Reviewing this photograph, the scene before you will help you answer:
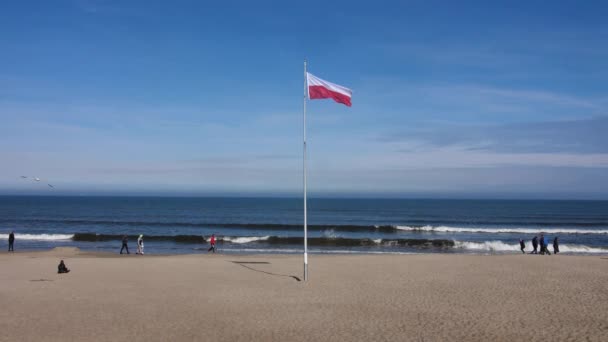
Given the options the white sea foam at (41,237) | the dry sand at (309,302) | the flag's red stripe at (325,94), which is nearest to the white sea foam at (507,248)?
the dry sand at (309,302)

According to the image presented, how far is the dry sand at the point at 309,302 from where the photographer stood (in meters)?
11.0

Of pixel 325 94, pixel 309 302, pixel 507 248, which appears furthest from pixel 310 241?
pixel 309 302

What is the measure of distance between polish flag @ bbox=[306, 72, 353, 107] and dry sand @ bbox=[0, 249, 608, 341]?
19.8ft

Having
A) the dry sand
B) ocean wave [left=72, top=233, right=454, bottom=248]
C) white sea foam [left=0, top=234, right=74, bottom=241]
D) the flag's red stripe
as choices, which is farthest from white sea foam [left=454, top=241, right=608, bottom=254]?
white sea foam [left=0, top=234, right=74, bottom=241]

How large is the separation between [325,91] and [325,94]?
0.10m

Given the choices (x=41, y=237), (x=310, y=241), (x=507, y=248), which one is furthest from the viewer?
(x=41, y=237)

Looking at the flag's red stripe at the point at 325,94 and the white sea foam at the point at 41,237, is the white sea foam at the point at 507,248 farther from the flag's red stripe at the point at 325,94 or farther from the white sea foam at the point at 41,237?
the white sea foam at the point at 41,237

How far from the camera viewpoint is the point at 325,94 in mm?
15695

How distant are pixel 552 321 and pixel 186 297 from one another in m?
9.90

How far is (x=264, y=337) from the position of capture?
10.6 m

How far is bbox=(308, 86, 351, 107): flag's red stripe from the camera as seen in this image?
51.0 ft

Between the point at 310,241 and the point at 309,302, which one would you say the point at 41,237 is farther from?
the point at 309,302

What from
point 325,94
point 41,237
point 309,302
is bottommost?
point 41,237

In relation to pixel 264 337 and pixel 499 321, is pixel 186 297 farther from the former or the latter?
pixel 499 321
